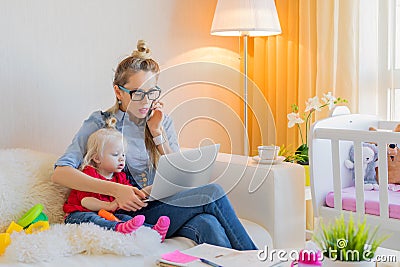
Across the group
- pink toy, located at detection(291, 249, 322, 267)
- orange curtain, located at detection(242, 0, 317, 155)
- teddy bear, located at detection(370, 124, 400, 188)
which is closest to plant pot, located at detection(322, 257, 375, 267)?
pink toy, located at detection(291, 249, 322, 267)

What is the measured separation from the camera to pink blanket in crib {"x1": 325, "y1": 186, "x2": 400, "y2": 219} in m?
2.15

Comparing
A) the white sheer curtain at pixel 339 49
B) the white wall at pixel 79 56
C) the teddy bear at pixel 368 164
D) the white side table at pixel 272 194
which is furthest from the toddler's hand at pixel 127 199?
the white sheer curtain at pixel 339 49

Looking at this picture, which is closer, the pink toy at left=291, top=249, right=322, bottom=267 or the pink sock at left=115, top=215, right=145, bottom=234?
the pink toy at left=291, top=249, right=322, bottom=267

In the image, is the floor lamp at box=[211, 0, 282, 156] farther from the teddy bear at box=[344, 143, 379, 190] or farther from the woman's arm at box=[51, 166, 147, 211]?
the woman's arm at box=[51, 166, 147, 211]

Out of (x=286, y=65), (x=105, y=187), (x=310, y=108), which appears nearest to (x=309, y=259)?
(x=105, y=187)

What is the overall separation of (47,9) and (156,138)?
2.50 ft

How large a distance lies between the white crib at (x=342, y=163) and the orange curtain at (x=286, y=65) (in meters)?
0.50

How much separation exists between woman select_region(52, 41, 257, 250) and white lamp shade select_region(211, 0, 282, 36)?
685 millimetres

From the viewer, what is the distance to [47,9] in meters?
2.45

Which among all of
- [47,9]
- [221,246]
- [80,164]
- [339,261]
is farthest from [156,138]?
[339,261]

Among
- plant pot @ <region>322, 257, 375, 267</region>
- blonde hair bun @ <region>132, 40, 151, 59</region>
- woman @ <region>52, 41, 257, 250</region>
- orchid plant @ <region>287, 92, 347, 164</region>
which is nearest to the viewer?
plant pot @ <region>322, 257, 375, 267</region>

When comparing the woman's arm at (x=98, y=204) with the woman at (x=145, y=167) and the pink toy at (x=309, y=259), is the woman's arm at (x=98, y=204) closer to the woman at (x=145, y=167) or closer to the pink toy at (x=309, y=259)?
the woman at (x=145, y=167)

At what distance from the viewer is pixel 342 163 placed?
2.48 m

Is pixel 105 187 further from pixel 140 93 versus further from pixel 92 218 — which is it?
pixel 140 93
